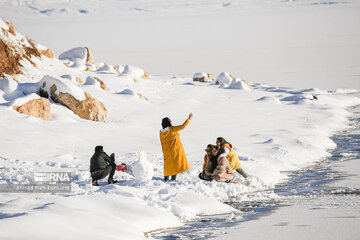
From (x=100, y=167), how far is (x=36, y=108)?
8.19m

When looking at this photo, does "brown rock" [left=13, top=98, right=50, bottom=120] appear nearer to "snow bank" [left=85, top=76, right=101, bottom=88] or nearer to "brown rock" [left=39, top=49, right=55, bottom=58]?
"snow bank" [left=85, top=76, right=101, bottom=88]

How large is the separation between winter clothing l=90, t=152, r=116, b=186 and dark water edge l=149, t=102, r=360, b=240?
2.50 m

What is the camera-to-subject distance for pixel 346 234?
6656mm

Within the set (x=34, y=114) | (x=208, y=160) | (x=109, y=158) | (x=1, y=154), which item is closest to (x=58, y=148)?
(x=1, y=154)

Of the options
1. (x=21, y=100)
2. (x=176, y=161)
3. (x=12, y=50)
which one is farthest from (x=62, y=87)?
(x=176, y=161)

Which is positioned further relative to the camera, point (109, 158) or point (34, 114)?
point (34, 114)

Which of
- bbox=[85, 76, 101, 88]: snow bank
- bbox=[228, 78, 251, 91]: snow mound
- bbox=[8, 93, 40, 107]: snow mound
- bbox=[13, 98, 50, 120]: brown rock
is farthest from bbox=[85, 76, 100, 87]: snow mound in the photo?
bbox=[228, 78, 251, 91]: snow mound

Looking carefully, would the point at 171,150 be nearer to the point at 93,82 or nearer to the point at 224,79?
the point at 93,82

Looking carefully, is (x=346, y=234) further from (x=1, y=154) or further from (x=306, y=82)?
(x=306, y=82)

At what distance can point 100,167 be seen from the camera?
9773mm

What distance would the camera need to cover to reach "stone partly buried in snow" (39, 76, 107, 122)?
61.2 feet

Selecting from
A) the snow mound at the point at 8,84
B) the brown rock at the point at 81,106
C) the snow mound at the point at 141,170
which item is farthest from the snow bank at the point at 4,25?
the snow mound at the point at 141,170

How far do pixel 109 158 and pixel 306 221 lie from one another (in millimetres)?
4235

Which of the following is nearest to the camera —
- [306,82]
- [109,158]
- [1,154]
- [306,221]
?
[306,221]
